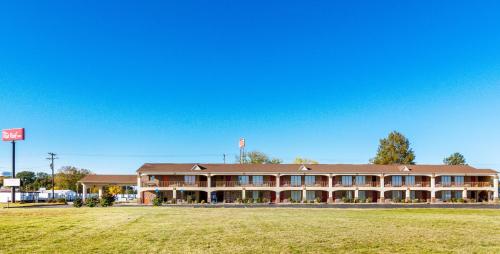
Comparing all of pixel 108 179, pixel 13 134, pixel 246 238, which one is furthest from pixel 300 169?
pixel 246 238

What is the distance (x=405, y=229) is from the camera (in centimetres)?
2186

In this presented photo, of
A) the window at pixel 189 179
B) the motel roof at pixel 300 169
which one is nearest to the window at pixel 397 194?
the motel roof at pixel 300 169

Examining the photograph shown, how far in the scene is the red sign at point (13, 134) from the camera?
75.1 metres

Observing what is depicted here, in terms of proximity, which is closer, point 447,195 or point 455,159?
point 447,195

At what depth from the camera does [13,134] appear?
75688mm

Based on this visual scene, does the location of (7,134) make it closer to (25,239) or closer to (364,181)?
(364,181)

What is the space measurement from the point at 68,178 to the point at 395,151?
A: 83.6 m

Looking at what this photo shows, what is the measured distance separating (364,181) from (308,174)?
9.49 metres

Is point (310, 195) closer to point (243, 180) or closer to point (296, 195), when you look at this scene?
point (296, 195)

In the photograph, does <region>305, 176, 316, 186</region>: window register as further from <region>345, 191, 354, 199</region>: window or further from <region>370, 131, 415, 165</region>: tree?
<region>370, 131, 415, 165</region>: tree

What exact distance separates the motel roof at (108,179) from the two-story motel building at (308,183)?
7369mm

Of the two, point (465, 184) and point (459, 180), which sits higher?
point (459, 180)

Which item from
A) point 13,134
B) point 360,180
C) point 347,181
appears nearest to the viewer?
point 347,181

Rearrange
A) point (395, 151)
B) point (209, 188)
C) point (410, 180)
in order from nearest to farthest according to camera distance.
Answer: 1. point (209, 188)
2. point (410, 180)
3. point (395, 151)
